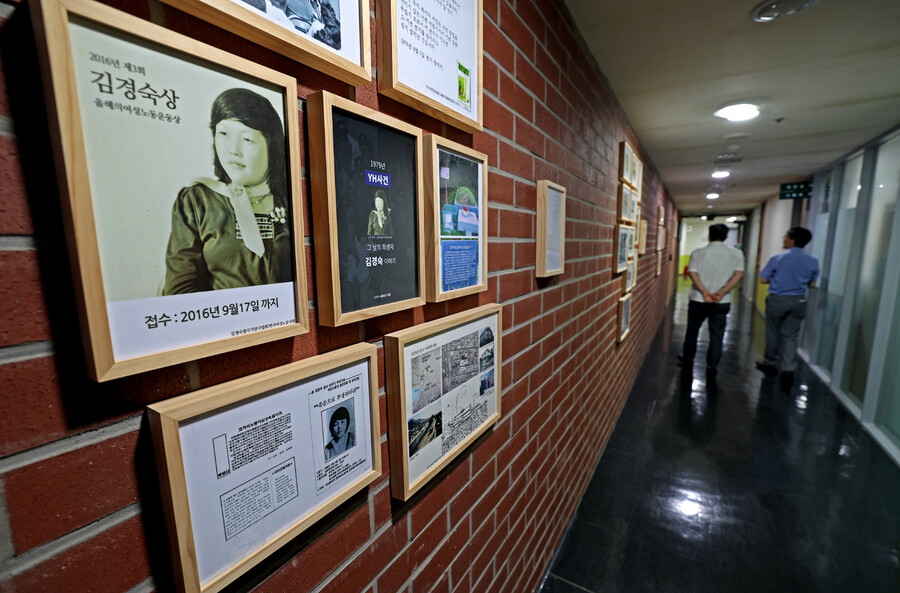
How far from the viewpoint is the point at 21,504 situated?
337mm

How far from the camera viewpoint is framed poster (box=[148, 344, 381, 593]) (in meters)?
0.42

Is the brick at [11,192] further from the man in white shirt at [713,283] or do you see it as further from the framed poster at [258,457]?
the man in white shirt at [713,283]

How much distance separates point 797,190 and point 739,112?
4066 millimetres

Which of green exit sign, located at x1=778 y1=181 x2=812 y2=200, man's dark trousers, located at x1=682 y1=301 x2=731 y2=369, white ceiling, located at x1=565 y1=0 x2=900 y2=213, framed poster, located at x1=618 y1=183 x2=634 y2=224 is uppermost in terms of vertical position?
white ceiling, located at x1=565 y1=0 x2=900 y2=213

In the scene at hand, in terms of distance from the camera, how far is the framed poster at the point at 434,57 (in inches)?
25.8

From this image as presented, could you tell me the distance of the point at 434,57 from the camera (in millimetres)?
756

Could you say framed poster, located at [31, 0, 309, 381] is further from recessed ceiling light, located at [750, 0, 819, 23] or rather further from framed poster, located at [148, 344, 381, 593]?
recessed ceiling light, located at [750, 0, 819, 23]

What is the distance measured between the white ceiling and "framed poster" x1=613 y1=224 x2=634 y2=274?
86 centimetres

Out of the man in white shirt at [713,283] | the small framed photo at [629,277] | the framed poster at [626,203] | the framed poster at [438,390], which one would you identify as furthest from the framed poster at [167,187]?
the man in white shirt at [713,283]

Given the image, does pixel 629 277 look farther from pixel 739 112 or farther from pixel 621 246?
pixel 739 112

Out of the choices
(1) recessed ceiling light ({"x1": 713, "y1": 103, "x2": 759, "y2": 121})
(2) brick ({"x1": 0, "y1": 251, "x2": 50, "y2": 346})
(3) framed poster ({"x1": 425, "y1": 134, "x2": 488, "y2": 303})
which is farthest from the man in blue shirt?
(2) brick ({"x1": 0, "y1": 251, "x2": 50, "y2": 346})

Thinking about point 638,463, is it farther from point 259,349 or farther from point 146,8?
point 146,8

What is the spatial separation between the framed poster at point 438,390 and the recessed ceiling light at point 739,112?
272cm

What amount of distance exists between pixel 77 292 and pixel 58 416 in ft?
0.39
